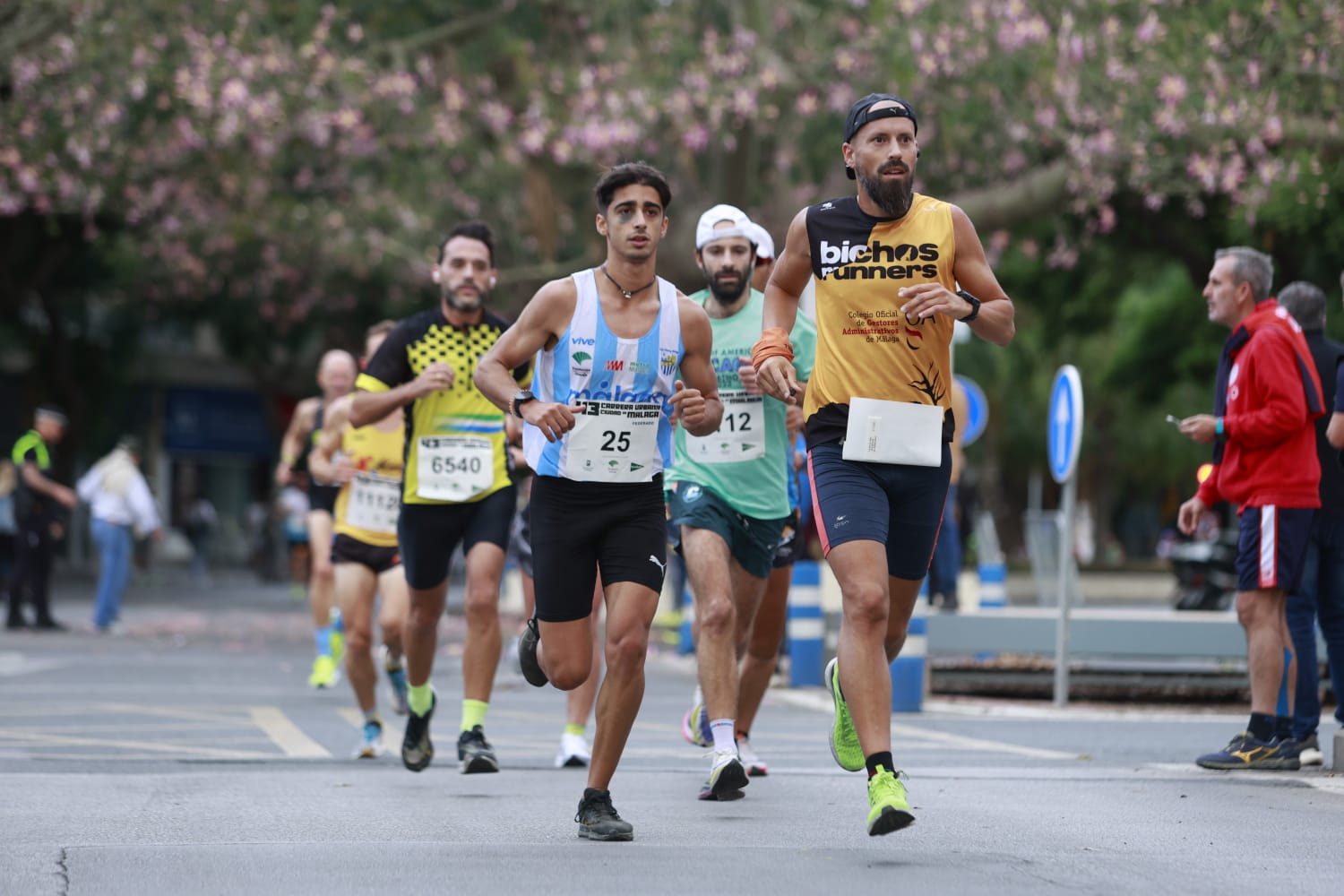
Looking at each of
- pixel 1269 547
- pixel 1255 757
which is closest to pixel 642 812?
pixel 1255 757

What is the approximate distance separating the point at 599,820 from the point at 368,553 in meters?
3.86

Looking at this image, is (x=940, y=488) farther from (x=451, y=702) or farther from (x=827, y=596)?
(x=827, y=596)

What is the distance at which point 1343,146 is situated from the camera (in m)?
16.2

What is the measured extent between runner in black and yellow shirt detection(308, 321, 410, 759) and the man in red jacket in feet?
11.9

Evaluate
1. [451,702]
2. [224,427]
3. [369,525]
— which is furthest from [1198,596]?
[224,427]

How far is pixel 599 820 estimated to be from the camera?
20.8 feet

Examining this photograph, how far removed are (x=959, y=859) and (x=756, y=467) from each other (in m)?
2.68

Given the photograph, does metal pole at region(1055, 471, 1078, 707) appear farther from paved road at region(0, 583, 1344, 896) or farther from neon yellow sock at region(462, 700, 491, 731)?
neon yellow sock at region(462, 700, 491, 731)

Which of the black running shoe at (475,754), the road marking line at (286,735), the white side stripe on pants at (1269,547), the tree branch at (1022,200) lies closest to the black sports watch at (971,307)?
the black running shoe at (475,754)

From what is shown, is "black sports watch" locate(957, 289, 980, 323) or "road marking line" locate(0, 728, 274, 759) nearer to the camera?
"black sports watch" locate(957, 289, 980, 323)

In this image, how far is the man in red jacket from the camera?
28.6 ft

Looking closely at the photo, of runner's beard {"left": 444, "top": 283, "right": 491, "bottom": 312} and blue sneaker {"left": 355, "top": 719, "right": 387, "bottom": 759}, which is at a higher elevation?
runner's beard {"left": 444, "top": 283, "right": 491, "bottom": 312}

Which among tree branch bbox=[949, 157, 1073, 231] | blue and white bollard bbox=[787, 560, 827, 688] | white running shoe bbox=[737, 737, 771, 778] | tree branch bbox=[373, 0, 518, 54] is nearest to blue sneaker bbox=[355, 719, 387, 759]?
white running shoe bbox=[737, 737, 771, 778]

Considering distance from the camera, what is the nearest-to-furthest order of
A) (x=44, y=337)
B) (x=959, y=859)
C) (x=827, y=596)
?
(x=959, y=859) < (x=827, y=596) < (x=44, y=337)
